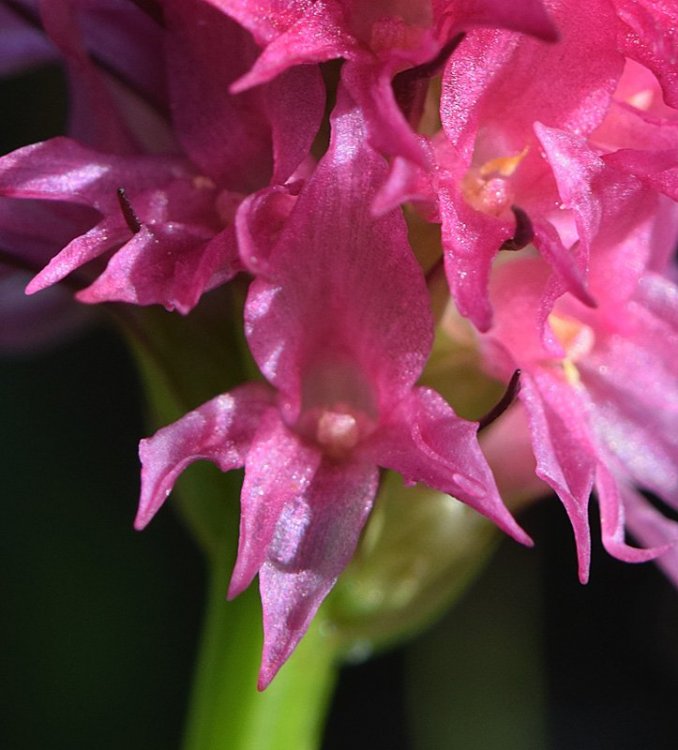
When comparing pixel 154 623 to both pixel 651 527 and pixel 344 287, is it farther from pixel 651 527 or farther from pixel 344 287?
pixel 344 287

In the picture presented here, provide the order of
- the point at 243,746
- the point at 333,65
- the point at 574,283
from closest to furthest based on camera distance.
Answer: the point at 574,283 < the point at 333,65 < the point at 243,746

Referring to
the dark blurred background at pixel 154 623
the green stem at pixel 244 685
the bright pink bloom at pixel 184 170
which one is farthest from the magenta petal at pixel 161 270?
the dark blurred background at pixel 154 623

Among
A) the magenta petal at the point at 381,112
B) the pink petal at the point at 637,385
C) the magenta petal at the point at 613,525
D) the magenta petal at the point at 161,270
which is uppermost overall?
the magenta petal at the point at 381,112

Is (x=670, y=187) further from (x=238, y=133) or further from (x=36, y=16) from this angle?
(x=36, y=16)

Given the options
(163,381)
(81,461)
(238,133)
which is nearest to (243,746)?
(163,381)

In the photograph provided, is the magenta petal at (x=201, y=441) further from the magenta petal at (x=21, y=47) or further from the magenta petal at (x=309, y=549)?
the magenta petal at (x=21, y=47)

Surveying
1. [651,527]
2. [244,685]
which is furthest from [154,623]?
[651,527]
